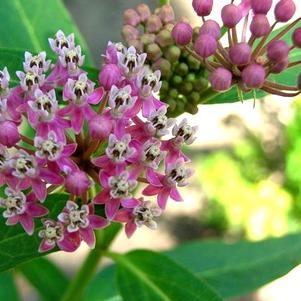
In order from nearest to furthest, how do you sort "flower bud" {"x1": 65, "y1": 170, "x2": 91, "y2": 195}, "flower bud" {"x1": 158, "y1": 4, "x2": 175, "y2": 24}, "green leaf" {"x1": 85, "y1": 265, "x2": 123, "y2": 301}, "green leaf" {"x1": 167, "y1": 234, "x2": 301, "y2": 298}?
"flower bud" {"x1": 65, "y1": 170, "x2": 91, "y2": 195} → "flower bud" {"x1": 158, "y1": 4, "x2": 175, "y2": 24} → "green leaf" {"x1": 167, "y1": 234, "x2": 301, "y2": 298} → "green leaf" {"x1": 85, "y1": 265, "x2": 123, "y2": 301}

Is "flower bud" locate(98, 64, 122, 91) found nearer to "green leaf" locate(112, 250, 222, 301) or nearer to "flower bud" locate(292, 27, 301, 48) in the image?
"flower bud" locate(292, 27, 301, 48)

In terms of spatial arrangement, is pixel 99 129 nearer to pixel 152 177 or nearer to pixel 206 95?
pixel 152 177

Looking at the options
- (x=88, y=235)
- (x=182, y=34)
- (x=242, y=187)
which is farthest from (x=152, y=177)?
(x=242, y=187)

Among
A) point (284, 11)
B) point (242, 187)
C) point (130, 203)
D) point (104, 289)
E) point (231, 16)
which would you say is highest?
point (242, 187)

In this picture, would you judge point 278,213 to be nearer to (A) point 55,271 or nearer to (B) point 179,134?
(A) point 55,271

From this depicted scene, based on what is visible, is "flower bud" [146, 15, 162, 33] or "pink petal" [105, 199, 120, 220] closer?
"pink petal" [105, 199, 120, 220]

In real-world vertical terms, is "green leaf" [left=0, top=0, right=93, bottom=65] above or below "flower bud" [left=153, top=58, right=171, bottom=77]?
above

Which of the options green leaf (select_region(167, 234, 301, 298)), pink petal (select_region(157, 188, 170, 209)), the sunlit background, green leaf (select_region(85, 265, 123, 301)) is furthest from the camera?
the sunlit background

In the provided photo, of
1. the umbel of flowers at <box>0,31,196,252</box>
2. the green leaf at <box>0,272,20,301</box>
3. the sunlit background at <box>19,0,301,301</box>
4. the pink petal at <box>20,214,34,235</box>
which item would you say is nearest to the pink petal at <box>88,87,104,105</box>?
the umbel of flowers at <box>0,31,196,252</box>
